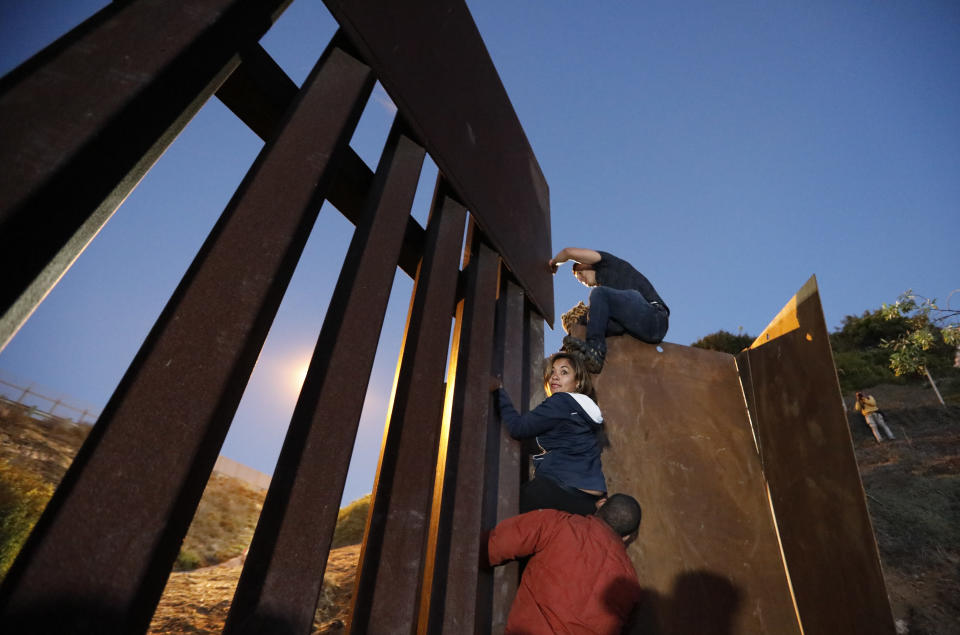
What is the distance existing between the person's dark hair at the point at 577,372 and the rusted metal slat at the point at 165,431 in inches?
80.8

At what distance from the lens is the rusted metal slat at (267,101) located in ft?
4.67

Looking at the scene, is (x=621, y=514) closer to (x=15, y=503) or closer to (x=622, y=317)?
(x=622, y=317)

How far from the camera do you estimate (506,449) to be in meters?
2.47

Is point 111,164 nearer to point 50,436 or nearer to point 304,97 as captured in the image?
point 304,97

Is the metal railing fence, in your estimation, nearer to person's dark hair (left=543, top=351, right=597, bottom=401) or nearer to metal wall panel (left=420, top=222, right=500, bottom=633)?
metal wall panel (left=420, top=222, right=500, bottom=633)

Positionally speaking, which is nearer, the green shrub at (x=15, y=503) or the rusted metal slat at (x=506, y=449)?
the rusted metal slat at (x=506, y=449)

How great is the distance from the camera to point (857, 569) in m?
2.01

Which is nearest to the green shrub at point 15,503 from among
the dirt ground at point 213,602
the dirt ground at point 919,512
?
the dirt ground at point 213,602

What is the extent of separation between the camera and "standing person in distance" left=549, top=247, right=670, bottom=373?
10.2 ft

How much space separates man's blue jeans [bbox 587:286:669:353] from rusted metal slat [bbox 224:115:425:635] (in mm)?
1895

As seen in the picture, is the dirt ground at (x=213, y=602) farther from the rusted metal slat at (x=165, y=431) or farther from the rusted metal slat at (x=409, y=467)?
the rusted metal slat at (x=165, y=431)

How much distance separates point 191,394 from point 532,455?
82.8 inches

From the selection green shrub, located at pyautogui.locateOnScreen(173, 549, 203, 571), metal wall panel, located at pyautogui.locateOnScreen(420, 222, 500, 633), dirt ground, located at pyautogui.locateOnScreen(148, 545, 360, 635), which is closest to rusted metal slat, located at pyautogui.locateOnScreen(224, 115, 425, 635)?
metal wall panel, located at pyautogui.locateOnScreen(420, 222, 500, 633)

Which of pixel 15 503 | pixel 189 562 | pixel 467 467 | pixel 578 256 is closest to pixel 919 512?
pixel 578 256
